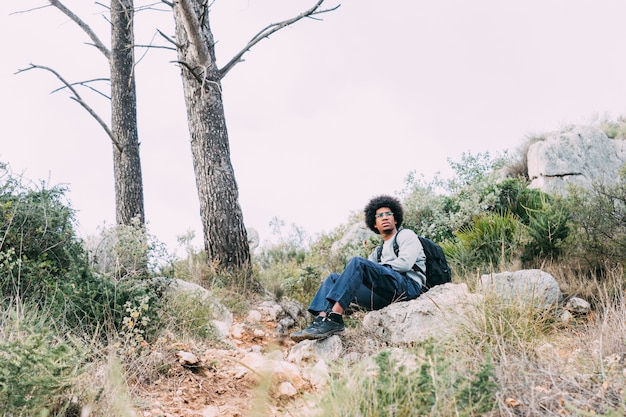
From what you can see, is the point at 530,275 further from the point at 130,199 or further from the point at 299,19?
the point at 130,199

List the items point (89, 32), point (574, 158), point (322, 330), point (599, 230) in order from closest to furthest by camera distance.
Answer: point (322, 330) → point (599, 230) → point (89, 32) → point (574, 158)

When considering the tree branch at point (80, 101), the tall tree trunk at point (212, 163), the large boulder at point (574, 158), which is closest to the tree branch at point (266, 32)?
the tall tree trunk at point (212, 163)

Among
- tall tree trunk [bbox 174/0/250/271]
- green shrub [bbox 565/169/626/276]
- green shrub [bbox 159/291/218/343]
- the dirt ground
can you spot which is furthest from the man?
green shrub [bbox 565/169/626/276]

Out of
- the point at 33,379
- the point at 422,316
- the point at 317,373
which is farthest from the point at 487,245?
the point at 33,379

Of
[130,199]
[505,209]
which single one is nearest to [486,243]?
[505,209]

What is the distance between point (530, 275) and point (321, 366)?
3056mm

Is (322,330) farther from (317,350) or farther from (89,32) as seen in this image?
(89,32)

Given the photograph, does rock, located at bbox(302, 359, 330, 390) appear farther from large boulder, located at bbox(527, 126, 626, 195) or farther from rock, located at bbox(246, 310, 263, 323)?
large boulder, located at bbox(527, 126, 626, 195)

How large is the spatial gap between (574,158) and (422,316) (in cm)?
1009

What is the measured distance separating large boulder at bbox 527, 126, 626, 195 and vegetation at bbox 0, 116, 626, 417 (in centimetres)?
398

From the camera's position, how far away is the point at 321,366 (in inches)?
177

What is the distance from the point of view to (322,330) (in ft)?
17.7

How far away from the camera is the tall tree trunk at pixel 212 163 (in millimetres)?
7934

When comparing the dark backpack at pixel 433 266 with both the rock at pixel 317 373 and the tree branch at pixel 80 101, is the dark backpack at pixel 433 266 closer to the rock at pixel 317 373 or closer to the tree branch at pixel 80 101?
the rock at pixel 317 373
